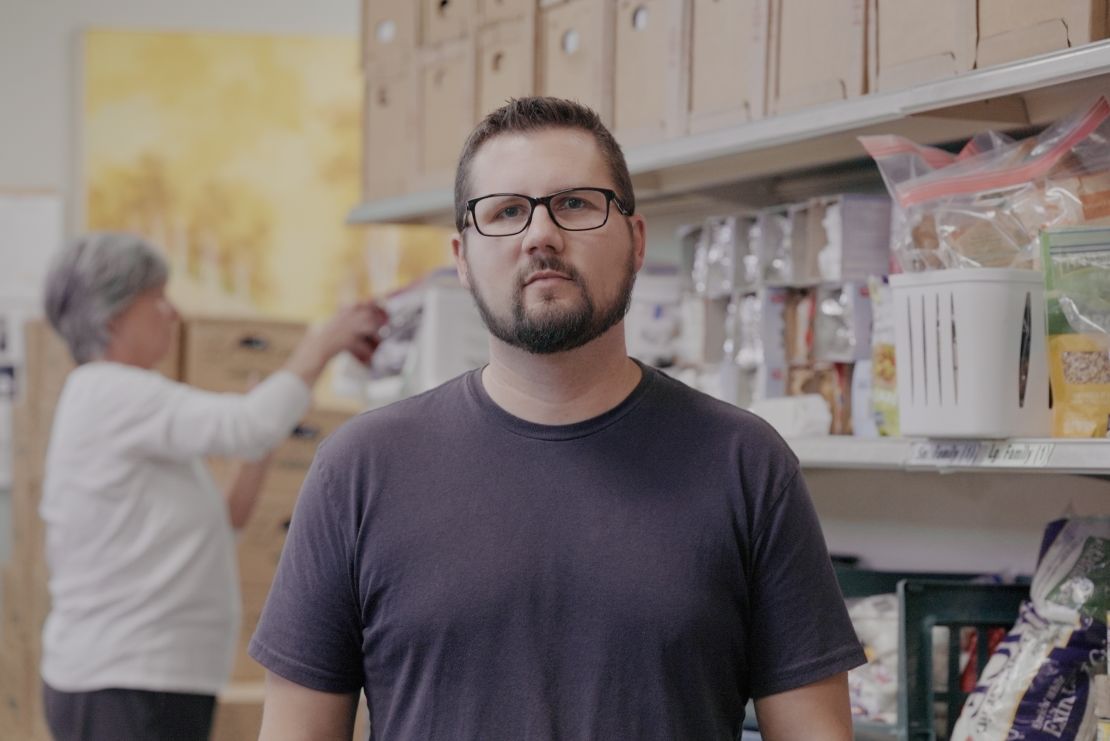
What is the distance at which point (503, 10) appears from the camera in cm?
273

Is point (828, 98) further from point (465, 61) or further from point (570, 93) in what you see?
point (465, 61)

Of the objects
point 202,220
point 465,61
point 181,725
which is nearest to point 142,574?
point 181,725

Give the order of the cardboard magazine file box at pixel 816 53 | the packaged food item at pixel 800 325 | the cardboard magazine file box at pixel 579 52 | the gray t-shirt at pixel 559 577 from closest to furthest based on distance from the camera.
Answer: the gray t-shirt at pixel 559 577 → the cardboard magazine file box at pixel 816 53 → the packaged food item at pixel 800 325 → the cardboard magazine file box at pixel 579 52

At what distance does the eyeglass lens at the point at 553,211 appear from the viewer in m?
1.51

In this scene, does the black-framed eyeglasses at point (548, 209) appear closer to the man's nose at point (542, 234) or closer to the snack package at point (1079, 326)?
the man's nose at point (542, 234)

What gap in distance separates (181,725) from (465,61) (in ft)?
4.82

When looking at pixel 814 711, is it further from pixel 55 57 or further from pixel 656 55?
pixel 55 57

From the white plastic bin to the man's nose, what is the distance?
20.4 inches

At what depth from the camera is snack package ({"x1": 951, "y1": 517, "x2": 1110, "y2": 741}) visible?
170 cm

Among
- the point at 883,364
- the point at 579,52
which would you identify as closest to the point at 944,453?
the point at 883,364

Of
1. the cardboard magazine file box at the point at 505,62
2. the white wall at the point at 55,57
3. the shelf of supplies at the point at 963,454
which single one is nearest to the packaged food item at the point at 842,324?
the shelf of supplies at the point at 963,454

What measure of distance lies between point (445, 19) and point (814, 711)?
1.89 metres

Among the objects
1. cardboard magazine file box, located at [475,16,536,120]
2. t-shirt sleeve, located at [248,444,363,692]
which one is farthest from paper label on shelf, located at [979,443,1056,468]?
cardboard magazine file box, located at [475,16,536,120]

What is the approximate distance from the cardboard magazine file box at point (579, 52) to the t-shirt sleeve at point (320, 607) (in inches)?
45.1
